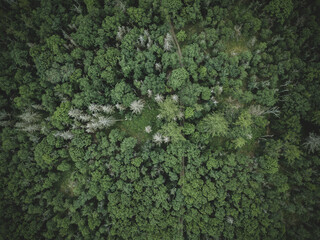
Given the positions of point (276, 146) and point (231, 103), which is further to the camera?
point (231, 103)

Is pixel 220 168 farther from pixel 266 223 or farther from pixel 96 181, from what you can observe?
pixel 96 181

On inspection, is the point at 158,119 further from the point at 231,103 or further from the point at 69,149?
the point at 69,149

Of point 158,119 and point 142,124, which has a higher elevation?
point 158,119

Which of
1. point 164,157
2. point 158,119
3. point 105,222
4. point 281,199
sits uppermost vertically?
point 158,119

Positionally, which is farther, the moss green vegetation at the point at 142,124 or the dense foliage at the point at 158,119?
the moss green vegetation at the point at 142,124

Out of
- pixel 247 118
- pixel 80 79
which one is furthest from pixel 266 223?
pixel 80 79

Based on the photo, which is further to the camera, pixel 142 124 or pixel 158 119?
pixel 142 124

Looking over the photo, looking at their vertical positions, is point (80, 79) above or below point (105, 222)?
above

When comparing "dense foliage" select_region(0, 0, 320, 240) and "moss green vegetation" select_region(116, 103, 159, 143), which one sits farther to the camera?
"moss green vegetation" select_region(116, 103, 159, 143)
